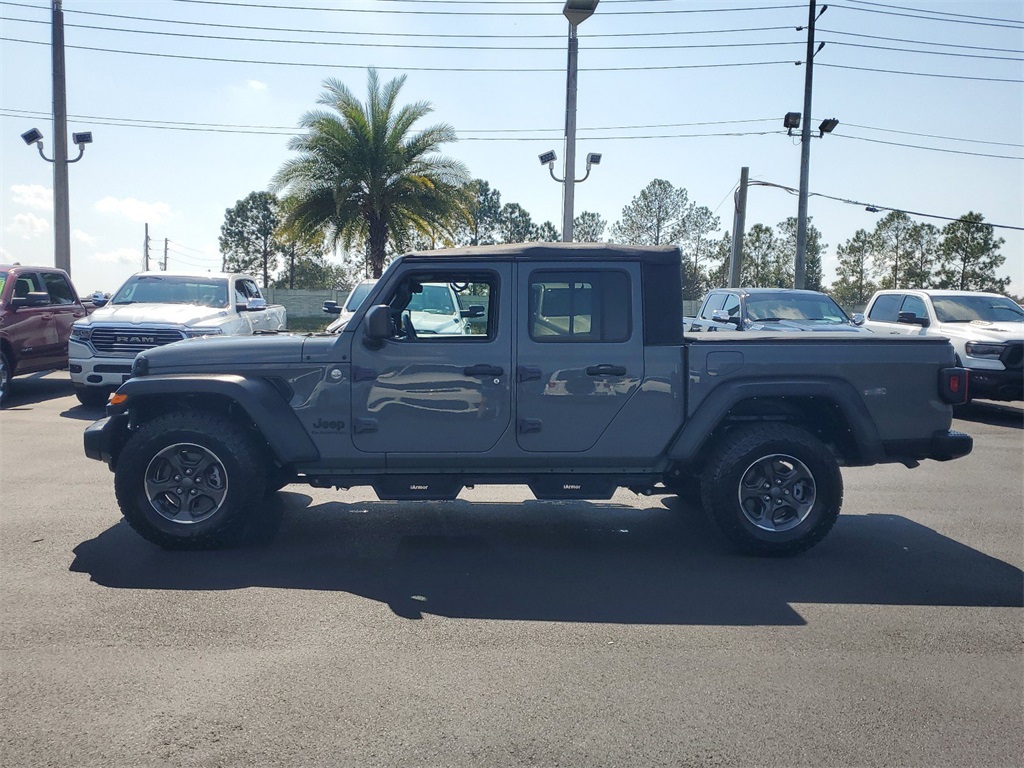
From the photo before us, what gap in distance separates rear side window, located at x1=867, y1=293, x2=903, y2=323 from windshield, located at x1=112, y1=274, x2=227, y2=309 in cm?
1130

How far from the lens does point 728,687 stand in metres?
3.92

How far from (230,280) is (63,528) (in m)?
8.24

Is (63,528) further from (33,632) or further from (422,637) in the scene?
(422,637)

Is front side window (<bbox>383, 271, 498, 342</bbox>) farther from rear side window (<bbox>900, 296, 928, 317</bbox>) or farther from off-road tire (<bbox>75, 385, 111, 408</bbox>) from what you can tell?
rear side window (<bbox>900, 296, 928, 317</bbox>)

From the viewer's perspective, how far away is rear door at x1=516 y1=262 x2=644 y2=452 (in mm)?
5867

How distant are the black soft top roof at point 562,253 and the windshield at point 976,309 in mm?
10099

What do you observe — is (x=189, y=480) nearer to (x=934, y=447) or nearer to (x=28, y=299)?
(x=934, y=447)

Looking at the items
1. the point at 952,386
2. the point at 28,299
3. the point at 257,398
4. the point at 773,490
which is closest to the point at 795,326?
the point at 952,386

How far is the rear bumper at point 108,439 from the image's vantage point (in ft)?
19.8

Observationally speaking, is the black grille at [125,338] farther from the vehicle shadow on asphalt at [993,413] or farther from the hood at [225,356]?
the vehicle shadow on asphalt at [993,413]

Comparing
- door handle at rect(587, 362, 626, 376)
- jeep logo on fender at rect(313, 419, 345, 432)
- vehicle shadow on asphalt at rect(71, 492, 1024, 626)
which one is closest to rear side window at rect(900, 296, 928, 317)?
vehicle shadow on asphalt at rect(71, 492, 1024, 626)

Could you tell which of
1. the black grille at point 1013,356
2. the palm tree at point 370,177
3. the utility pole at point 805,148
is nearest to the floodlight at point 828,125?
the utility pole at point 805,148

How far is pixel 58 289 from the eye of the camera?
14695mm

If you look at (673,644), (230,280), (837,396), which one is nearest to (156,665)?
(673,644)
